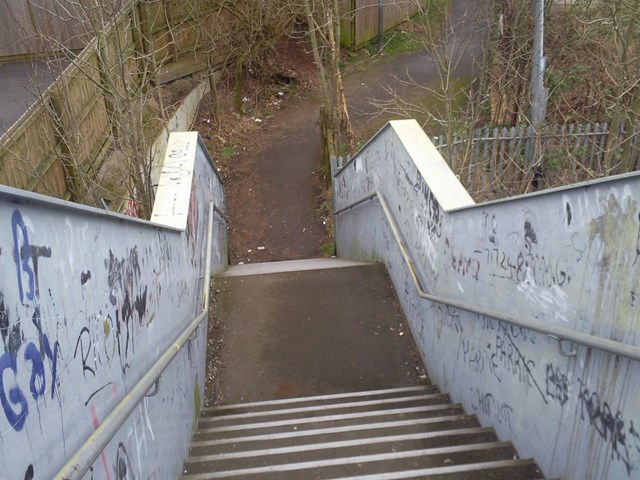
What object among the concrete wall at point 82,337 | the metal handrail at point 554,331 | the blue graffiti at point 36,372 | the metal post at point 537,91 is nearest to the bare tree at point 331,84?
the metal post at point 537,91

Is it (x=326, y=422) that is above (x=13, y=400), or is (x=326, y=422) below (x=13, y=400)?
below

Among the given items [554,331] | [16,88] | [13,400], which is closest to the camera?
[13,400]

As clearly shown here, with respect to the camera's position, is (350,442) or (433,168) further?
(433,168)

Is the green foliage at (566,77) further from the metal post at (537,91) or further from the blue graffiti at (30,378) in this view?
the blue graffiti at (30,378)

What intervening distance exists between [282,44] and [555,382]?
53.1 ft

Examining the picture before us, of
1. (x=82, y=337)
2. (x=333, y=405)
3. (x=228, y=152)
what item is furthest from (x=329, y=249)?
(x=82, y=337)

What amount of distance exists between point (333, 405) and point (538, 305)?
2.16 metres

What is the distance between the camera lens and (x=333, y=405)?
4738 millimetres

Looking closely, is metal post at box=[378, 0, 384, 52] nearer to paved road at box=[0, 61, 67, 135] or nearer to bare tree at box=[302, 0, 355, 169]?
bare tree at box=[302, 0, 355, 169]

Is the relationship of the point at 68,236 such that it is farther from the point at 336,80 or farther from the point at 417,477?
the point at 336,80

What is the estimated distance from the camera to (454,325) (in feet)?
14.9

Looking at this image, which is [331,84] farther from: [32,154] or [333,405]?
[333,405]

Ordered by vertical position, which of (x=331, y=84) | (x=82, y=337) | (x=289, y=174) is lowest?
(x=82, y=337)

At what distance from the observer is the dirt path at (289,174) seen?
11969mm
